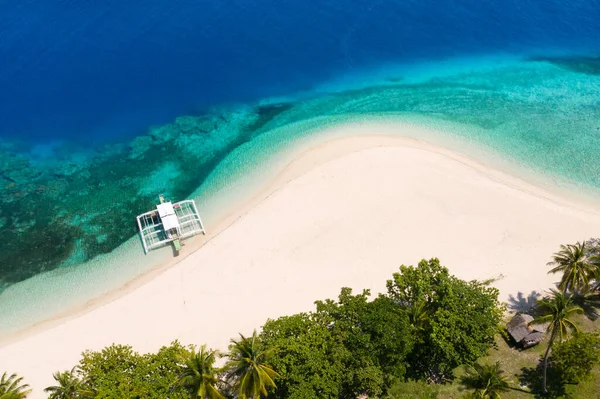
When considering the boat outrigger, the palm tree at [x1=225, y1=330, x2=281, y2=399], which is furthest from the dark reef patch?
the palm tree at [x1=225, y1=330, x2=281, y2=399]

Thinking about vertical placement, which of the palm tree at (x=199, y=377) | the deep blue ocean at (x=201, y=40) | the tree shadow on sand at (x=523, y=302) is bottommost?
the tree shadow on sand at (x=523, y=302)

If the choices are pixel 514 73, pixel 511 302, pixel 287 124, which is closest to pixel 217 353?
pixel 511 302

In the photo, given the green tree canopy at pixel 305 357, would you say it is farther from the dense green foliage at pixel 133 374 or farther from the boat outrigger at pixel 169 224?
the boat outrigger at pixel 169 224

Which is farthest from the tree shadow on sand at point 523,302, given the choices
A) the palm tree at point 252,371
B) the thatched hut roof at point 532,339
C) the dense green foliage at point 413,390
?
the palm tree at point 252,371

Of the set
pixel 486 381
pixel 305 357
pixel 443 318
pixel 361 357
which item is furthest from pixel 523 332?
pixel 305 357

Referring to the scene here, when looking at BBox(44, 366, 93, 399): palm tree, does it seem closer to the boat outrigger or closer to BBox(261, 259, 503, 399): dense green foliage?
BBox(261, 259, 503, 399): dense green foliage

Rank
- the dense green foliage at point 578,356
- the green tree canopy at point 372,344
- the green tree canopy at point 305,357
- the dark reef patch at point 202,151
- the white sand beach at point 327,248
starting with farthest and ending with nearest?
the dark reef patch at point 202,151, the white sand beach at point 327,248, the dense green foliage at point 578,356, the green tree canopy at point 372,344, the green tree canopy at point 305,357

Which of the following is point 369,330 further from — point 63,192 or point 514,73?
point 514,73
